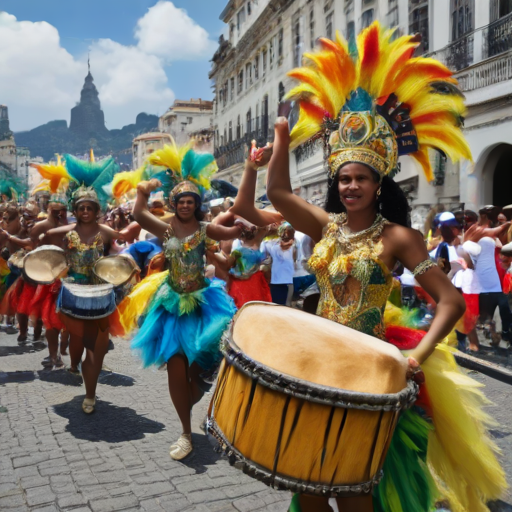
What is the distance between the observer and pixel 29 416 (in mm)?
5422

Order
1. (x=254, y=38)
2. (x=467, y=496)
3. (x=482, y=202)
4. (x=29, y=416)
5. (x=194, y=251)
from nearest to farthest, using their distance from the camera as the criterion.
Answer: (x=467, y=496)
(x=194, y=251)
(x=29, y=416)
(x=482, y=202)
(x=254, y=38)

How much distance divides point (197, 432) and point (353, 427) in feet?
A: 10.3

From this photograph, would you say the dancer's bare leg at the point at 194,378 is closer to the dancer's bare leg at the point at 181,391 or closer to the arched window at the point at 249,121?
the dancer's bare leg at the point at 181,391

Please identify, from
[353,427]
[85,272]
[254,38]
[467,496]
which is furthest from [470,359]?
[254,38]

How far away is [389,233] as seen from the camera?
9.23 feet

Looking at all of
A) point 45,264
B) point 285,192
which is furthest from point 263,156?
point 45,264

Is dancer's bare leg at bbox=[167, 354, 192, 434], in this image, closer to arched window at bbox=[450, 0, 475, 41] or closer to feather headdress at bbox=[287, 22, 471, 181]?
feather headdress at bbox=[287, 22, 471, 181]

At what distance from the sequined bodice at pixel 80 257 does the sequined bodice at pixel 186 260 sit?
4.16 feet

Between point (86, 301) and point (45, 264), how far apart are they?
75 centimetres

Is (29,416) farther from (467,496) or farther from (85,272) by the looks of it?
(467,496)

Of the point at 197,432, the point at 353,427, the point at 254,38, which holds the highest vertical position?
the point at 254,38

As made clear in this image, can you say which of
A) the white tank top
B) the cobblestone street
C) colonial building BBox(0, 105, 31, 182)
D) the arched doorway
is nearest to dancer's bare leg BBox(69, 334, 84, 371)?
the cobblestone street

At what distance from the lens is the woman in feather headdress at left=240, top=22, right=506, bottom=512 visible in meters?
2.62

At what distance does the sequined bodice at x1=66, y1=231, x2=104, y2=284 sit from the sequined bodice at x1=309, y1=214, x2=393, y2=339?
360cm
